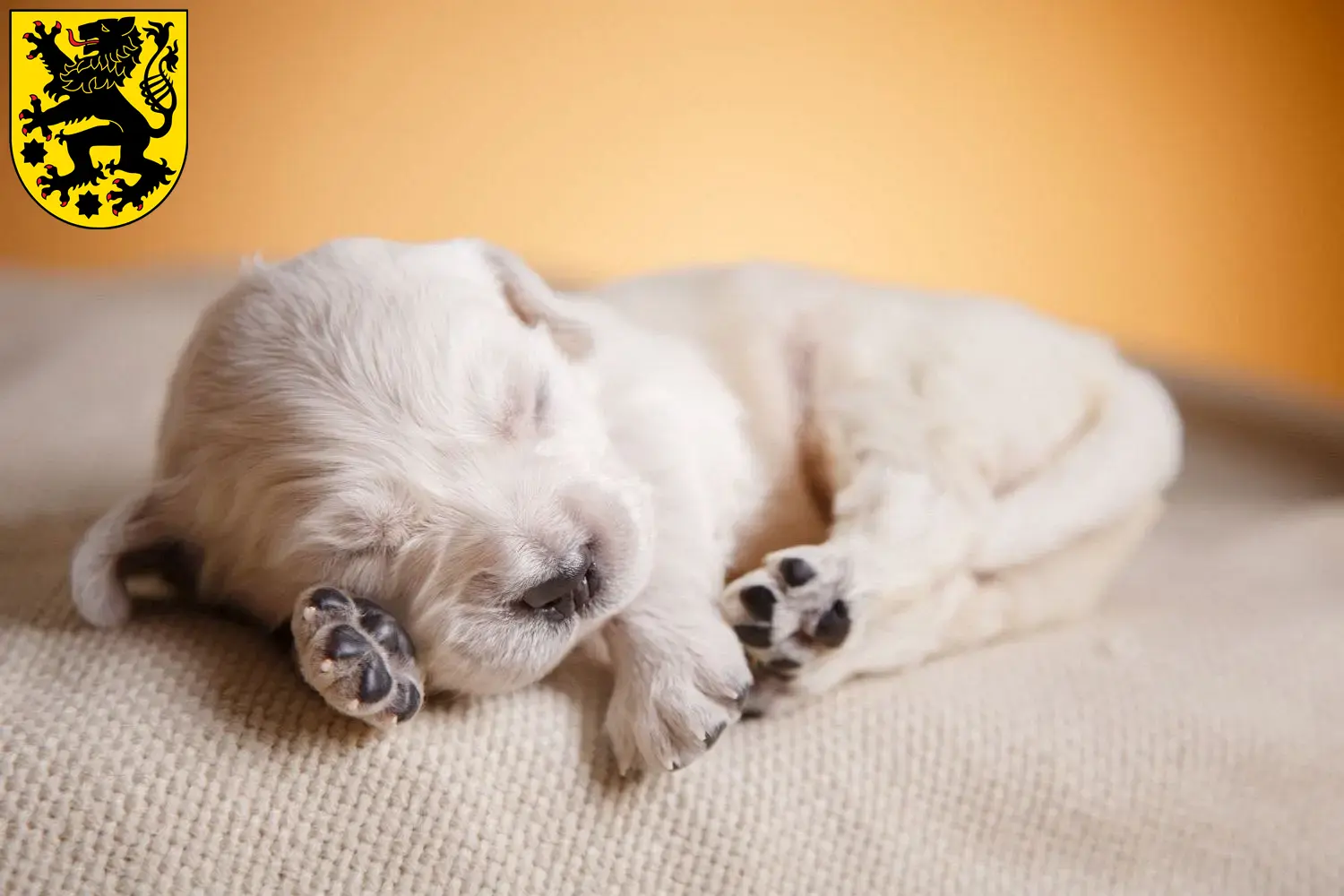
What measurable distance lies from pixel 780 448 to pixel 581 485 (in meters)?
0.52

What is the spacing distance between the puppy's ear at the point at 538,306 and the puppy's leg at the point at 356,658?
0.49 m

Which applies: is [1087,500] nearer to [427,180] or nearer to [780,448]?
[780,448]

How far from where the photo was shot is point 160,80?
3025 mm

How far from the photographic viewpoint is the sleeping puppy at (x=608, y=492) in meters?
1.18

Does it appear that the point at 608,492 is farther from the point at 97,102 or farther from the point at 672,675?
the point at 97,102

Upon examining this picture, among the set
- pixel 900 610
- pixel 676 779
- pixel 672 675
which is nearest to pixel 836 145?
pixel 900 610

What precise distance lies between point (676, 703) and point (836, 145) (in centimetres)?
221

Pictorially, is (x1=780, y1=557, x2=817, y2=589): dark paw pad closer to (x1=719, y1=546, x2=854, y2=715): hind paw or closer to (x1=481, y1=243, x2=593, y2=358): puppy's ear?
(x1=719, y1=546, x2=854, y2=715): hind paw

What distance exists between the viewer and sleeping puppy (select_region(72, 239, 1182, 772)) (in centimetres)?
118

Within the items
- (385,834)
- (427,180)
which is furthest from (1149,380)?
(427,180)

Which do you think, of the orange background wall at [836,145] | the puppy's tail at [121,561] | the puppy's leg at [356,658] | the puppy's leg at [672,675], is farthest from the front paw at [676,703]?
the orange background wall at [836,145]

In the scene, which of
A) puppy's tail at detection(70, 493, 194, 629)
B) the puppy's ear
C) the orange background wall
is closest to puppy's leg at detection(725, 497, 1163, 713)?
the puppy's ear

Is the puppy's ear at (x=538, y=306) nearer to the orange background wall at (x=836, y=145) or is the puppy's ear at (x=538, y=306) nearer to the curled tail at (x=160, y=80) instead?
the orange background wall at (x=836, y=145)

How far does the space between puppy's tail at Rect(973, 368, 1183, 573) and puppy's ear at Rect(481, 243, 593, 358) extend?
0.63 m
